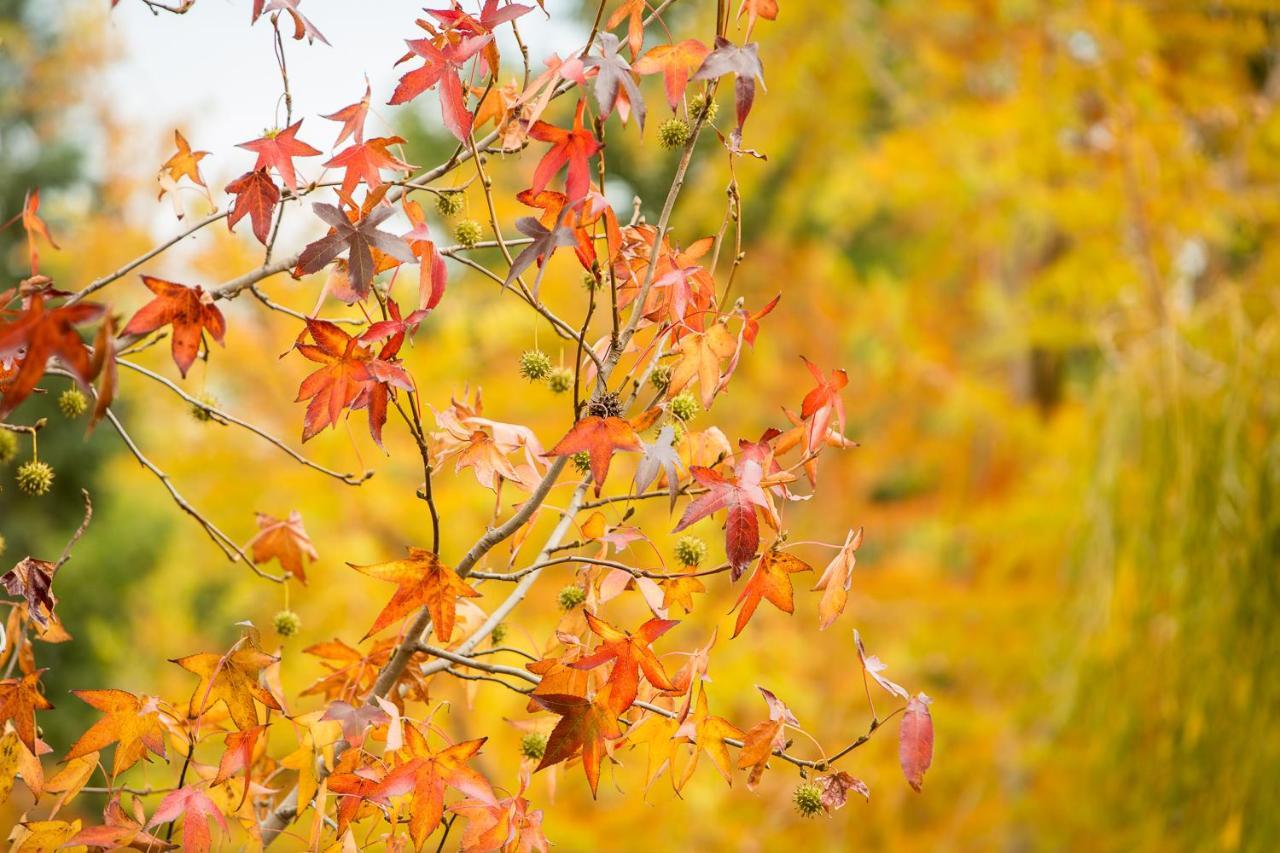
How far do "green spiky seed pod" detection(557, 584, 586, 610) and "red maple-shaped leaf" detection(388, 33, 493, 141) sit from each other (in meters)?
0.47

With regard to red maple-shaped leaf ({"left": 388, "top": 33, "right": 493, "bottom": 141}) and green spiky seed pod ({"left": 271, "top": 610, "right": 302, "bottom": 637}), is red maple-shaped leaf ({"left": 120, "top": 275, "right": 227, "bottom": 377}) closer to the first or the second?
red maple-shaped leaf ({"left": 388, "top": 33, "right": 493, "bottom": 141})

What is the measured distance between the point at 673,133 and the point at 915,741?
2.00 ft

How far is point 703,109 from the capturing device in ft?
3.21

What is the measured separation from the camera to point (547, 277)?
3.92 m

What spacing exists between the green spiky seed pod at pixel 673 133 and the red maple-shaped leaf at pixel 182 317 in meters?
0.45

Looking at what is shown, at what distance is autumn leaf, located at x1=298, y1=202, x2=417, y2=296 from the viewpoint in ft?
2.88

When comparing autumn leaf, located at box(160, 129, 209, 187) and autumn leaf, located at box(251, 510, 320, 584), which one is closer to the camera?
autumn leaf, located at box(160, 129, 209, 187)

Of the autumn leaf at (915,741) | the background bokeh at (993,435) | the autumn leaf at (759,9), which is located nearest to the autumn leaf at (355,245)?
the autumn leaf at (759,9)

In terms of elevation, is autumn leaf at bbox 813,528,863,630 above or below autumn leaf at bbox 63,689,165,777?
above

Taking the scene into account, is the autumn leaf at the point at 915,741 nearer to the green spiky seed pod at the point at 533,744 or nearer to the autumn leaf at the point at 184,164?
the green spiky seed pod at the point at 533,744

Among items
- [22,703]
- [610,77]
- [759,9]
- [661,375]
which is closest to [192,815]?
[22,703]

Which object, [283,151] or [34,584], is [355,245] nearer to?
[283,151]

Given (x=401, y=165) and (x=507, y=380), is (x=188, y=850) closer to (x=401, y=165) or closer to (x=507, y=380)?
(x=401, y=165)

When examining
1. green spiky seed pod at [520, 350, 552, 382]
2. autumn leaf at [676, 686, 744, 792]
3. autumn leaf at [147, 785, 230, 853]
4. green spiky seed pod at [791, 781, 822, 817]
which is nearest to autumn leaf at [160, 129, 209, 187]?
green spiky seed pod at [520, 350, 552, 382]
